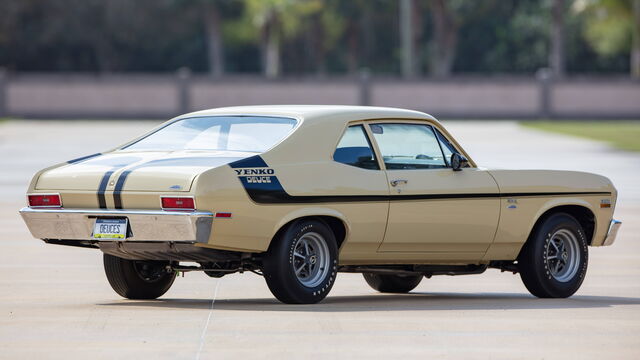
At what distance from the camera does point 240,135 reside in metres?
10.4

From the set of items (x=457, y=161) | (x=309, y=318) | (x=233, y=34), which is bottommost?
(x=233, y=34)

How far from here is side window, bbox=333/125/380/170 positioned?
10430 millimetres

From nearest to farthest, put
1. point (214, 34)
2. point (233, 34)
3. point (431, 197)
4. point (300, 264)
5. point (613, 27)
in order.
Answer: point (300, 264) < point (431, 197) < point (613, 27) < point (214, 34) < point (233, 34)

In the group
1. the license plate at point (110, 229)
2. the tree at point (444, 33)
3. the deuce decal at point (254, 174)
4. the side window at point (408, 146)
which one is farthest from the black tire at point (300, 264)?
the tree at point (444, 33)

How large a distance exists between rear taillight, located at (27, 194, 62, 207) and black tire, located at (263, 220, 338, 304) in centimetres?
150

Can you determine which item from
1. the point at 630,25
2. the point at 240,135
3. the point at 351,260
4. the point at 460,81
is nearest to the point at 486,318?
the point at 351,260

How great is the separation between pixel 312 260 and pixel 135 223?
130 centimetres

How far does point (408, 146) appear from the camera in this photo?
10906 mm

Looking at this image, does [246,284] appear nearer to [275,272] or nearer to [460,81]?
[275,272]

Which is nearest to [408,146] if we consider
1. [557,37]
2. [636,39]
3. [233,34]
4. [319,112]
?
[319,112]

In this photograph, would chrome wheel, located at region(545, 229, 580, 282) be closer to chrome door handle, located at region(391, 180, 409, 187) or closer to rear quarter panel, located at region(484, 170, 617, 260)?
rear quarter panel, located at region(484, 170, 617, 260)

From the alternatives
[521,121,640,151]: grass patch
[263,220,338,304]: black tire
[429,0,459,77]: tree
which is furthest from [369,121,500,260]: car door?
[429,0,459,77]: tree

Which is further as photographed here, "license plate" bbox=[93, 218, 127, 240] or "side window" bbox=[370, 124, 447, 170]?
"side window" bbox=[370, 124, 447, 170]

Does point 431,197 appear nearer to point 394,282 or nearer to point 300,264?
point 300,264
